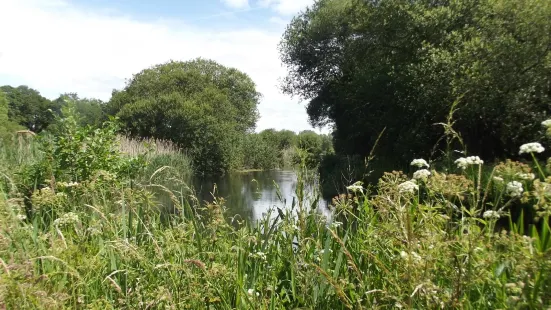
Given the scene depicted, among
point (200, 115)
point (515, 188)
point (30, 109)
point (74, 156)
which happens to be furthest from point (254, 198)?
point (30, 109)

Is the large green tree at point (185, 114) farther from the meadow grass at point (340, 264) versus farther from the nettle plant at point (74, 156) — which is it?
the meadow grass at point (340, 264)

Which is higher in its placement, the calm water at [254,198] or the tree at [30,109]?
the tree at [30,109]

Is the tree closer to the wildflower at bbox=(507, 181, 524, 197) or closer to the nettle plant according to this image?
the nettle plant

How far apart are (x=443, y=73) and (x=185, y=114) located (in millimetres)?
17126

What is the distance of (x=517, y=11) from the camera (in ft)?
42.8

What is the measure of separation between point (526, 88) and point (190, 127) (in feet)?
62.8

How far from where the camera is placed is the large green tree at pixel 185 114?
88.9 ft

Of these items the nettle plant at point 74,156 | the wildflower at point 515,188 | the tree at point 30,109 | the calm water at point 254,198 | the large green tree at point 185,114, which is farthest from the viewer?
the tree at point 30,109

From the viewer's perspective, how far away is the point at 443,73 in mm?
14016

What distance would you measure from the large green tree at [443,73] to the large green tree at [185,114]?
8.98 metres

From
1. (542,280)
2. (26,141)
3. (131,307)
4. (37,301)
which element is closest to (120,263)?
(131,307)

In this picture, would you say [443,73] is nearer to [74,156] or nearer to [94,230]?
[74,156]

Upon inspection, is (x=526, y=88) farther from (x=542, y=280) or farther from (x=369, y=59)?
(x=542, y=280)

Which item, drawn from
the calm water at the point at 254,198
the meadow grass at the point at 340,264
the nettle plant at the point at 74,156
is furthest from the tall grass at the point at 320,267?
the nettle plant at the point at 74,156
